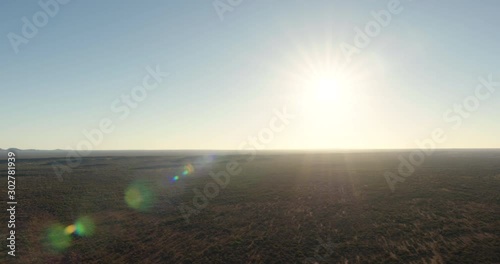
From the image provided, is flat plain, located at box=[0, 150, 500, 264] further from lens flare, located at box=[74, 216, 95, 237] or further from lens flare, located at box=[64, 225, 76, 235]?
lens flare, located at box=[64, 225, 76, 235]

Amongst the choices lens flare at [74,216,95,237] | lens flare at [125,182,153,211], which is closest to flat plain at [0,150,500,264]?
lens flare at [125,182,153,211]

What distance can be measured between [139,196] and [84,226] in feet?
Answer: 43.1

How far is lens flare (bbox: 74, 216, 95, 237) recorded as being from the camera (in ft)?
74.3

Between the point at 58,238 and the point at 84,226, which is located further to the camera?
the point at 84,226

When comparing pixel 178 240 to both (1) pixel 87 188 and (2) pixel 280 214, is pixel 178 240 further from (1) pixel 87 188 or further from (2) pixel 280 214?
(1) pixel 87 188

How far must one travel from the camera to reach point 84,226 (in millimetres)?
24500

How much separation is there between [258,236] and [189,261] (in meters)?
6.07

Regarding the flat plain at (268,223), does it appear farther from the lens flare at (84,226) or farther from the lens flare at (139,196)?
the lens flare at (84,226)

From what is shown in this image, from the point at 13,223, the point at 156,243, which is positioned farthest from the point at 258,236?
the point at 13,223

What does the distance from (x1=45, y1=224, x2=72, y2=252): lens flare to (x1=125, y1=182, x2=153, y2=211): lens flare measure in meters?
8.08

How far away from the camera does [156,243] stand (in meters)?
20.5

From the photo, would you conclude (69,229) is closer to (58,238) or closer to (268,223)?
(58,238)

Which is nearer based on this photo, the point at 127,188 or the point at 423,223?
the point at 423,223

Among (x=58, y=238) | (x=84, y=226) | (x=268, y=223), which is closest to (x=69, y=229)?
(x=84, y=226)
